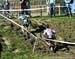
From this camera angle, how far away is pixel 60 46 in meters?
20.7

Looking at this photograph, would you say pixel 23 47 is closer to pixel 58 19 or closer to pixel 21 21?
pixel 21 21

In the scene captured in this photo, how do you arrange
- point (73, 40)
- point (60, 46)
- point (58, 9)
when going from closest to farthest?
point (60, 46) < point (73, 40) < point (58, 9)

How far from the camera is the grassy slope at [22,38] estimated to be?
733 inches

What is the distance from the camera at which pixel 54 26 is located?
23500 mm

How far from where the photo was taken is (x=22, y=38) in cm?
2048

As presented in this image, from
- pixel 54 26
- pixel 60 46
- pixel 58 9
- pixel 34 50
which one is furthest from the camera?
pixel 58 9

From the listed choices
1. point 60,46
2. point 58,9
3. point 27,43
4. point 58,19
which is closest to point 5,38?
point 27,43

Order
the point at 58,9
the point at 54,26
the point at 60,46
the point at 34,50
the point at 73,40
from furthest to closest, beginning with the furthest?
1. the point at 58,9
2. the point at 54,26
3. the point at 73,40
4. the point at 60,46
5. the point at 34,50

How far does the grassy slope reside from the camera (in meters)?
18.6

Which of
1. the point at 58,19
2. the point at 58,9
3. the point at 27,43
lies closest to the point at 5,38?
the point at 27,43

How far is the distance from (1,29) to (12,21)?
685mm

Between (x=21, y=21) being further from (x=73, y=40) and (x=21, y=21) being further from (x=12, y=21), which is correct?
(x=73, y=40)

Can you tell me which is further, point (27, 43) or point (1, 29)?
point (1, 29)

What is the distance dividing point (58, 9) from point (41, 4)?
1654 mm
